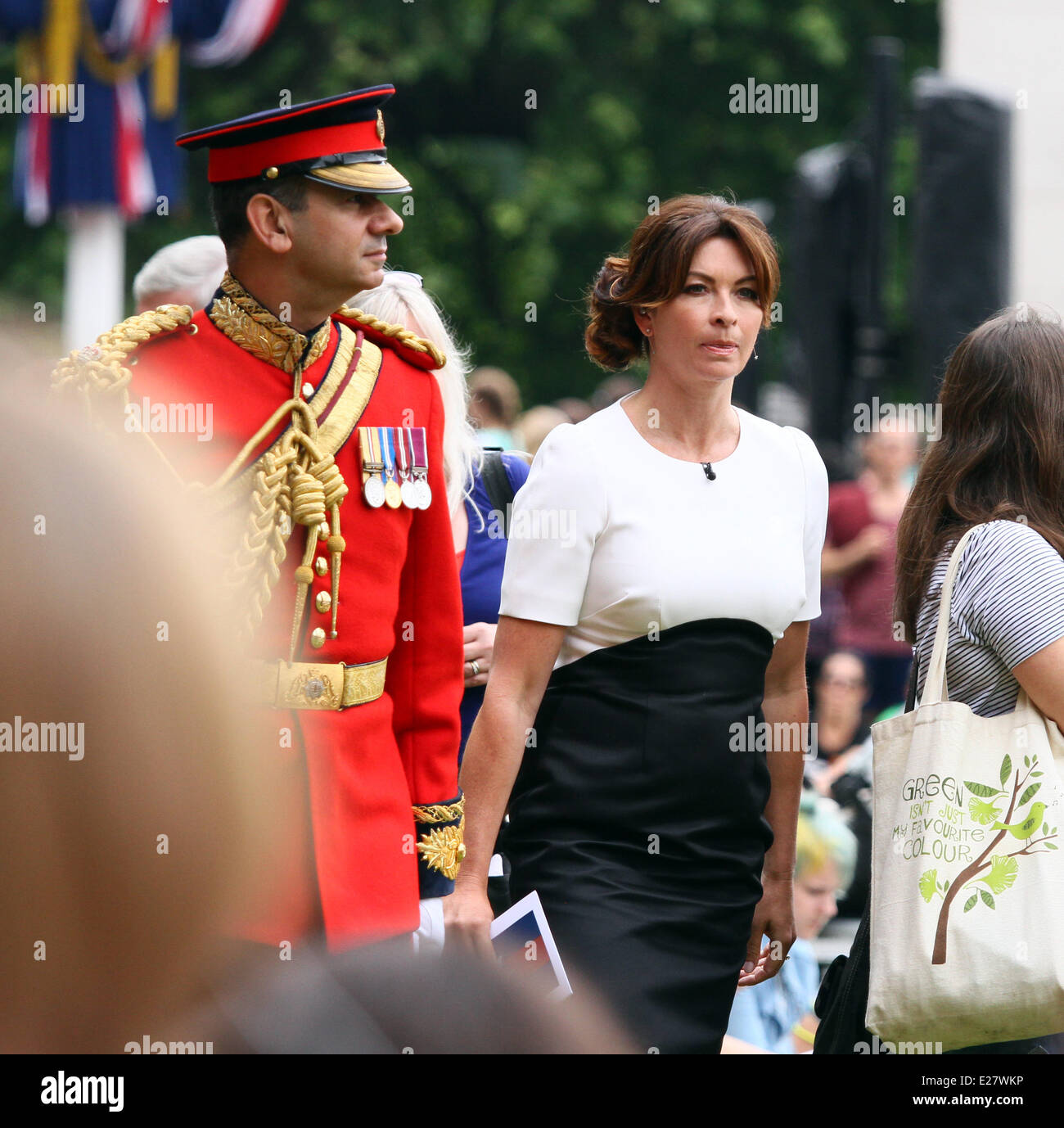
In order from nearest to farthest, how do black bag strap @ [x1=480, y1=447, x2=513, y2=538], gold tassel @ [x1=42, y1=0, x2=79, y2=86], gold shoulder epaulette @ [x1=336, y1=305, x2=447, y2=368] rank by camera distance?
1. gold shoulder epaulette @ [x1=336, y1=305, x2=447, y2=368]
2. black bag strap @ [x1=480, y1=447, x2=513, y2=538]
3. gold tassel @ [x1=42, y1=0, x2=79, y2=86]

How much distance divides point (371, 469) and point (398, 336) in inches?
11.4

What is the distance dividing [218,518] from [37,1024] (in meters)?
1.56

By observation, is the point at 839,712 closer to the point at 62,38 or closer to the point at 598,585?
the point at 598,585

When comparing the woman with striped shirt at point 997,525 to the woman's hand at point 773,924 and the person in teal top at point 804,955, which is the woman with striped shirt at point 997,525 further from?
the person in teal top at point 804,955

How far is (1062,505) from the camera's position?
283 cm

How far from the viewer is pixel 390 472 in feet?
8.93

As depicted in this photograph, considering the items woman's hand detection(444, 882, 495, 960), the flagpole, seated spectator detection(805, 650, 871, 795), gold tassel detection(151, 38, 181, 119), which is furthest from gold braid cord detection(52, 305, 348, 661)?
A: gold tassel detection(151, 38, 181, 119)

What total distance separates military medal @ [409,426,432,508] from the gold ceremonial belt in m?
0.28

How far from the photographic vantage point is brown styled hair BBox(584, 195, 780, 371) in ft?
9.93

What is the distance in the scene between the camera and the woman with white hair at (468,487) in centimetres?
338

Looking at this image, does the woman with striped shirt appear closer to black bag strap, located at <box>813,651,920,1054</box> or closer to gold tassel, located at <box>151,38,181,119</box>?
black bag strap, located at <box>813,651,920,1054</box>

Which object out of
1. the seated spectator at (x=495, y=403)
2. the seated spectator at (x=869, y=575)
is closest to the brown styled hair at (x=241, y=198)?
the seated spectator at (x=495, y=403)

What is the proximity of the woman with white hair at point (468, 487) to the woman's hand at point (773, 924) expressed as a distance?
0.66 meters

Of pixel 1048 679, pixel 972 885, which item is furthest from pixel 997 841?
pixel 1048 679
